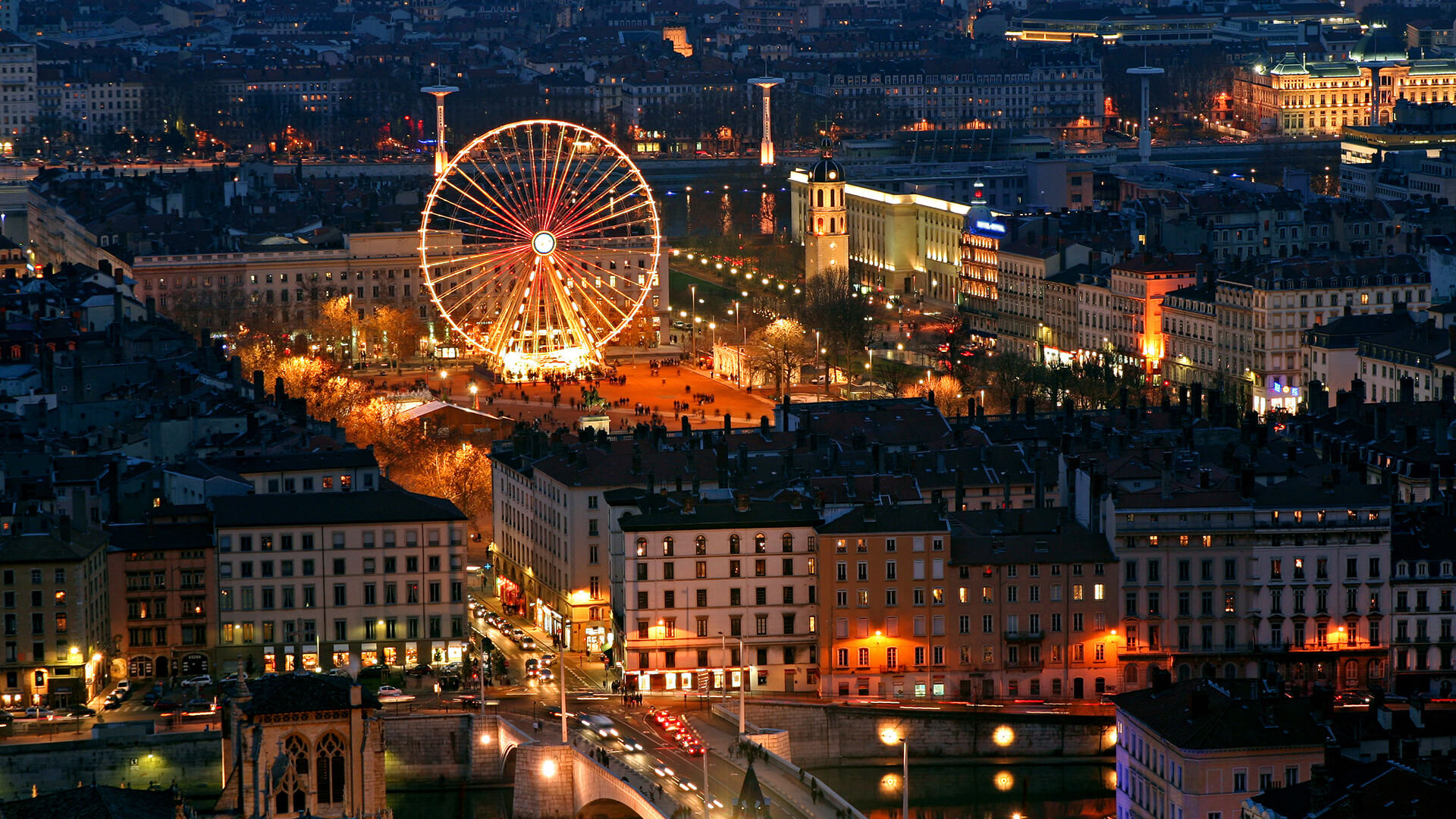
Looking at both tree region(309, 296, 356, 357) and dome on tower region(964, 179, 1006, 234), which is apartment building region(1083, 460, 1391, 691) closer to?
tree region(309, 296, 356, 357)

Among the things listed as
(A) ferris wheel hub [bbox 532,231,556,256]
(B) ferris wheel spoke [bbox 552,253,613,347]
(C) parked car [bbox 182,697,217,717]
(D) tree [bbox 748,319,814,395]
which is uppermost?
(A) ferris wheel hub [bbox 532,231,556,256]

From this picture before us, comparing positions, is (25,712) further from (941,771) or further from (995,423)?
(995,423)

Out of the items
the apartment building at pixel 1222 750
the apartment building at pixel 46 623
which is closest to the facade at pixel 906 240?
the apartment building at pixel 46 623

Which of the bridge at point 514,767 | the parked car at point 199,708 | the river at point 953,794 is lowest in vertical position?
the river at point 953,794

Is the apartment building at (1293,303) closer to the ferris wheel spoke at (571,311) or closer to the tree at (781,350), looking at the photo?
the tree at (781,350)

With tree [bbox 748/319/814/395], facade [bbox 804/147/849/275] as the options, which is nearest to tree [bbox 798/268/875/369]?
tree [bbox 748/319/814/395]

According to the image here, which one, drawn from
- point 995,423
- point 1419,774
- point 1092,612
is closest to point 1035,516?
point 1092,612
